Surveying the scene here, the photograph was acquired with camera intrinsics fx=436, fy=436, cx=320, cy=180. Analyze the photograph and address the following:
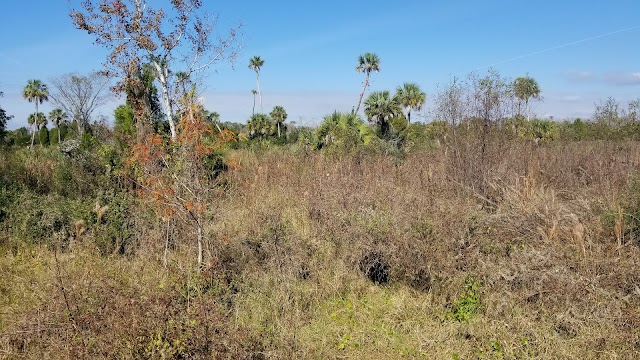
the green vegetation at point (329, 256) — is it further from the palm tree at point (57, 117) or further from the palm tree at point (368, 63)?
the palm tree at point (57, 117)

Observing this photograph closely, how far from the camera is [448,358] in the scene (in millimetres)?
3688

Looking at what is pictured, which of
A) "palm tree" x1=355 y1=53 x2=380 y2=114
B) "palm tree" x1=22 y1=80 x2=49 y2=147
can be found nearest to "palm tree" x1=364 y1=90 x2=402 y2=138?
"palm tree" x1=355 y1=53 x2=380 y2=114

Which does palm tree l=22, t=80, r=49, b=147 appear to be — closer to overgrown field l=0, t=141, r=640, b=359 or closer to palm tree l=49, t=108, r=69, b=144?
palm tree l=49, t=108, r=69, b=144

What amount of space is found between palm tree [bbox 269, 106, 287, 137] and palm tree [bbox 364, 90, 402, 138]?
15551 millimetres

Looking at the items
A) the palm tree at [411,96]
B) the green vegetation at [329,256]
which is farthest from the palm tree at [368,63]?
the green vegetation at [329,256]

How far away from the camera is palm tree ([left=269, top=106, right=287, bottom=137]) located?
1434 inches

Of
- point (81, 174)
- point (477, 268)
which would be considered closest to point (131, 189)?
point (81, 174)

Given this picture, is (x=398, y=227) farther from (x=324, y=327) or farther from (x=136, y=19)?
(x=136, y=19)

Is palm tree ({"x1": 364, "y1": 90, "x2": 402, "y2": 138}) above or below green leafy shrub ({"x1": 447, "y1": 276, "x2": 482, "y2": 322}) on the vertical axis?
above

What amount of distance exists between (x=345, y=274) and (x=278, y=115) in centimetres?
3227

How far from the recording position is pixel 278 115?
3650 centimetres

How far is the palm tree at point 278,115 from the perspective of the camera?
1434 inches

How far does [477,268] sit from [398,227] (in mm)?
1067

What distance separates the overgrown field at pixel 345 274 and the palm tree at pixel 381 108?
13.4m
